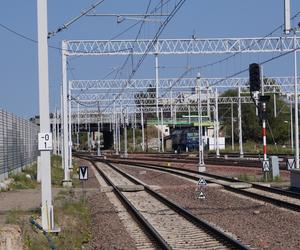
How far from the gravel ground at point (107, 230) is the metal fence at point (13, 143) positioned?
37.3ft

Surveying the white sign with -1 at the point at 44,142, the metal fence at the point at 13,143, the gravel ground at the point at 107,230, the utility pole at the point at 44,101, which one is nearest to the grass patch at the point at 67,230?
the gravel ground at the point at 107,230

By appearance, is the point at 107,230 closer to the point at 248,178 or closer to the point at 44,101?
the point at 44,101

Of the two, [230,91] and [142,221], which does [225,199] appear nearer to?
[142,221]

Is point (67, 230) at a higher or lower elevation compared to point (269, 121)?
lower

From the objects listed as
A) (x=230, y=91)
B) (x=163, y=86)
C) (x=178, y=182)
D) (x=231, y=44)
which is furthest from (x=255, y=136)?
(x=178, y=182)

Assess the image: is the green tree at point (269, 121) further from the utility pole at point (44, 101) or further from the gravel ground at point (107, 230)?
the utility pole at point (44, 101)

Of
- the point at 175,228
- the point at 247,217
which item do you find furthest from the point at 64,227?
the point at 247,217

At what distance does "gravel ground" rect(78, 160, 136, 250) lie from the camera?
50.3ft

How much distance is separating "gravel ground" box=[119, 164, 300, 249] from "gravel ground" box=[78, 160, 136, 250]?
241cm

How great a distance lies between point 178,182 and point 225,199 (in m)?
11.9

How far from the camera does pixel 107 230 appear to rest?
58.2 feet

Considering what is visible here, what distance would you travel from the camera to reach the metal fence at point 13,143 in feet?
117

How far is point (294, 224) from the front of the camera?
17.6m

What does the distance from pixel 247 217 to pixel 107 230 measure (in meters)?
4.13
